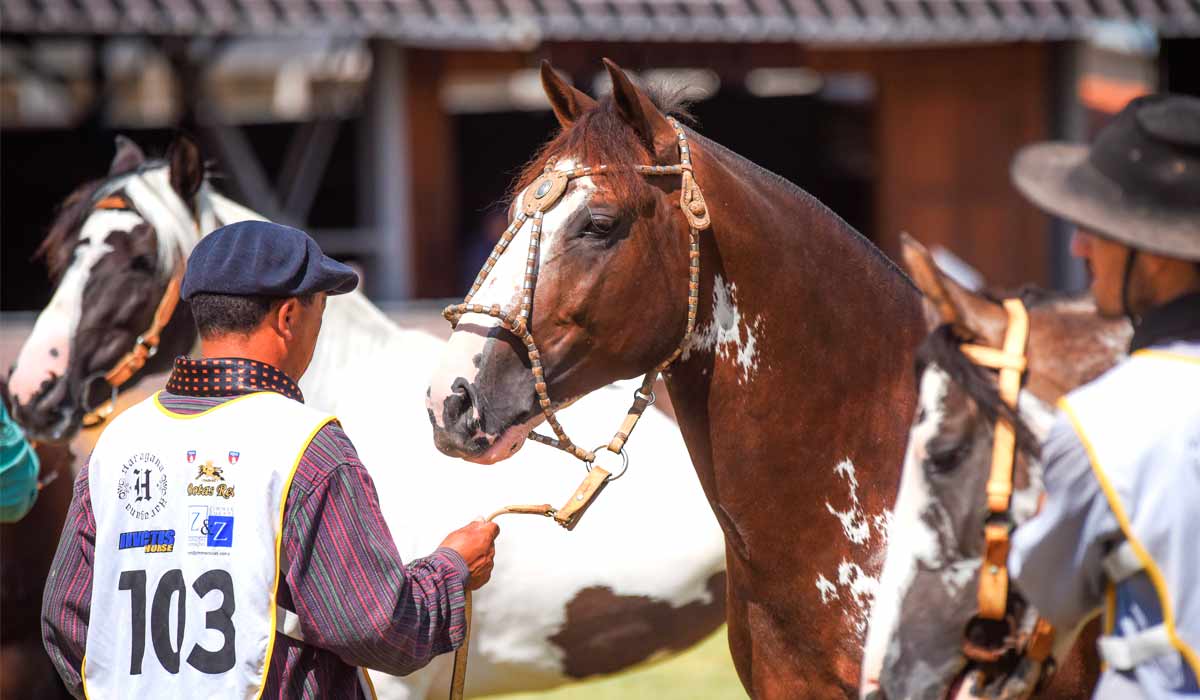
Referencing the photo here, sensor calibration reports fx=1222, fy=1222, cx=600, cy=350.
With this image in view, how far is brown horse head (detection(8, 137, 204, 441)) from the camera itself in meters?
3.51

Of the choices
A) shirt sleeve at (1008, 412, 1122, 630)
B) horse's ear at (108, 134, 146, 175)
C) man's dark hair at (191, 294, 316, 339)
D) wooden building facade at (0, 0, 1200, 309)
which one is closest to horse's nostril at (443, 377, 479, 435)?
man's dark hair at (191, 294, 316, 339)

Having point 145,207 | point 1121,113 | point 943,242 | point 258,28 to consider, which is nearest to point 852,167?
point 943,242

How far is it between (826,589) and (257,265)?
47.7 inches

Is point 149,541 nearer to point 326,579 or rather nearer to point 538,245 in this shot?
point 326,579

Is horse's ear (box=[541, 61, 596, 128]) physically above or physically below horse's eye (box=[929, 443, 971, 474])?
above

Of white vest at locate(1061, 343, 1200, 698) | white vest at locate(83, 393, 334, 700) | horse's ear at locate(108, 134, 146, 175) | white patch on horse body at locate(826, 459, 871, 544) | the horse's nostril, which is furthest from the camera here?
horse's ear at locate(108, 134, 146, 175)

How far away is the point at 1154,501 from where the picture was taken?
5.00 ft

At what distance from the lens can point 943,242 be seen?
10.2 metres

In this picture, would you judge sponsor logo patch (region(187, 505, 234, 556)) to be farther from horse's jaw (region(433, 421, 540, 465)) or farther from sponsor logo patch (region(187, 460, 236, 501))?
horse's jaw (region(433, 421, 540, 465))

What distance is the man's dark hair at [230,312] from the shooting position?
2076 millimetres

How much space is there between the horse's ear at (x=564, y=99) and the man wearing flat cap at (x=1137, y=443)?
1055mm

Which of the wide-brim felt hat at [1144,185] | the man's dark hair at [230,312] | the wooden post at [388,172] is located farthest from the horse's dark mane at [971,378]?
the wooden post at [388,172]

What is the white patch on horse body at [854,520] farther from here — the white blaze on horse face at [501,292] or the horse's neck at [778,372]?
the white blaze on horse face at [501,292]

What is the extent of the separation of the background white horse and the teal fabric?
63 centimetres
